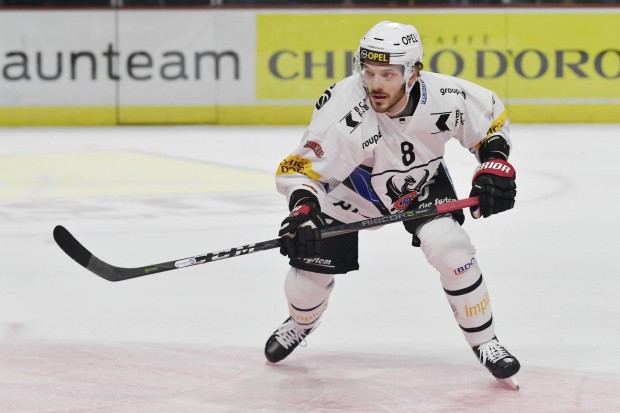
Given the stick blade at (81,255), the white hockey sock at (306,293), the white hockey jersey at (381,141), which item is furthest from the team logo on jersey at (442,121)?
the stick blade at (81,255)

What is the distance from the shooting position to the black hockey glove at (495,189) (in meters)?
3.33

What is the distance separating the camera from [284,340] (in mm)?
3578

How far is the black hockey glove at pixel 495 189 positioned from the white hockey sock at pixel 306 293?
0.49 metres

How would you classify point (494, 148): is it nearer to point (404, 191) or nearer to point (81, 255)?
point (404, 191)

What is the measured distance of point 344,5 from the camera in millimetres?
11414

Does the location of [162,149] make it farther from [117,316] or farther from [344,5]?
[117,316]

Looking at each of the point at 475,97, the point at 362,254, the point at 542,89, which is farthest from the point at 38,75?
the point at 475,97

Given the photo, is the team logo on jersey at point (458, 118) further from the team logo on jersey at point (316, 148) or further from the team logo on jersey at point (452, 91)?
the team logo on jersey at point (316, 148)

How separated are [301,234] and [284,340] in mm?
489

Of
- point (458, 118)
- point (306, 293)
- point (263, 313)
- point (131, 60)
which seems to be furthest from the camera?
point (131, 60)

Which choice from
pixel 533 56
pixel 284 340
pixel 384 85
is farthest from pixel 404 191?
pixel 533 56

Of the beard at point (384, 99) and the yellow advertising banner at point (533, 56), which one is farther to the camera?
the yellow advertising banner at point (533, 56)

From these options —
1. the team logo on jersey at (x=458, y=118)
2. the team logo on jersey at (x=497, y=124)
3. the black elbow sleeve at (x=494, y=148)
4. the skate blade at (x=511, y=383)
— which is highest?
the team logo on jersey at (x=458, y=118)

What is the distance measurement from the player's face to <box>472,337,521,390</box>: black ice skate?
0.69 metres
